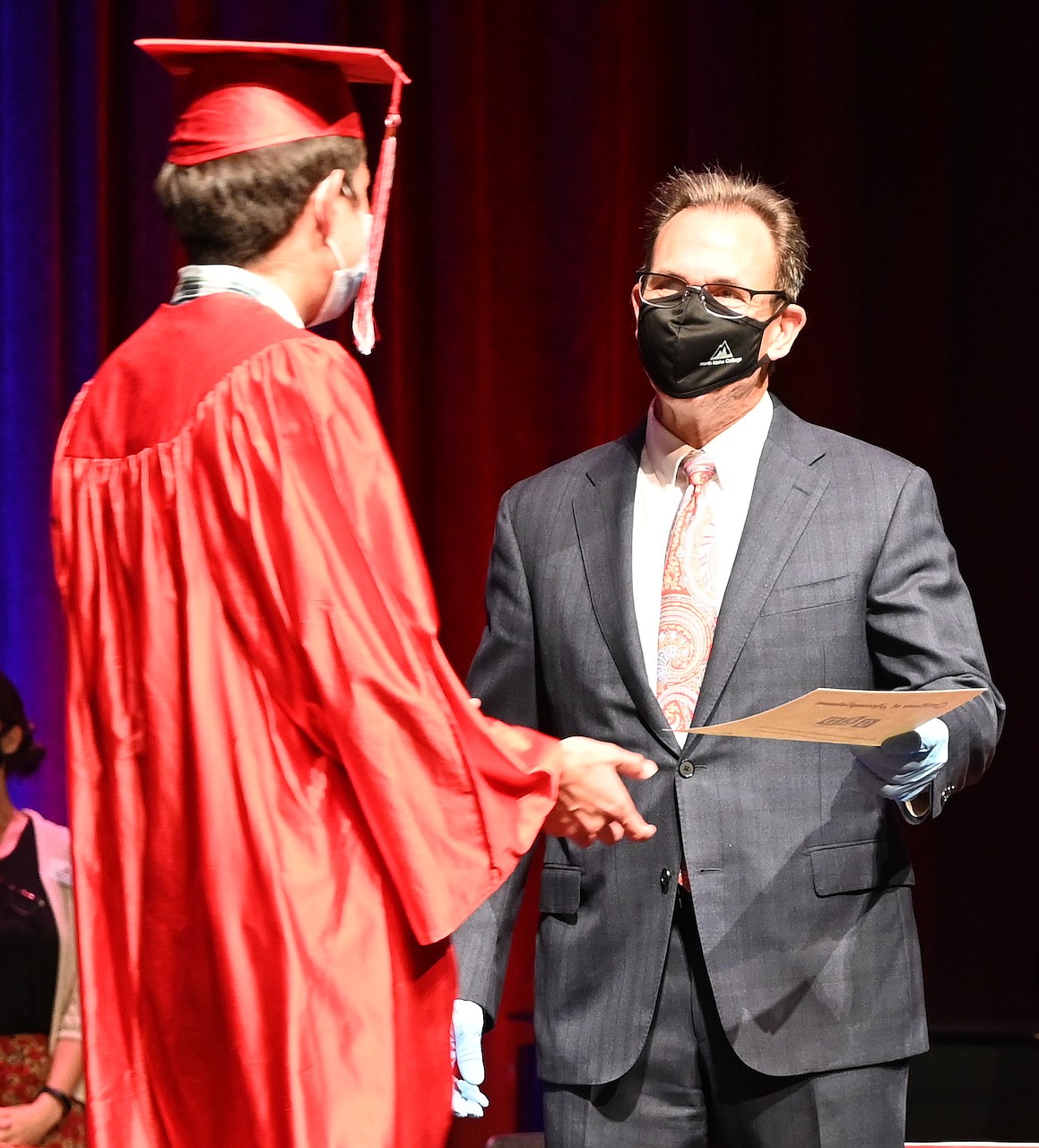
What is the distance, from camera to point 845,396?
3615 mm

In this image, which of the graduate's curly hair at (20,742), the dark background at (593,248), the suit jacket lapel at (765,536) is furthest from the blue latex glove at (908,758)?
the graduate's curly hair at (20,742)

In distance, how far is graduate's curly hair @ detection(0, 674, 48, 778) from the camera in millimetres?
3412

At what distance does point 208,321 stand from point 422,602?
0.36 metres

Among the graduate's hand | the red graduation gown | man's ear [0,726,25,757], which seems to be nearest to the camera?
the red graduation gown

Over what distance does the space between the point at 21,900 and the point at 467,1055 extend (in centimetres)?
155

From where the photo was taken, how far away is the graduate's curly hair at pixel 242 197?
163 cm

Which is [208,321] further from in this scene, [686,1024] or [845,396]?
[845,396]

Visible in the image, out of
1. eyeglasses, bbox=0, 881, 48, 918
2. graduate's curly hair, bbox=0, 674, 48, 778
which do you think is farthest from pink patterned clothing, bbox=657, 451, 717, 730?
graduate's curly hair, bbox=0, 674, 48, 778

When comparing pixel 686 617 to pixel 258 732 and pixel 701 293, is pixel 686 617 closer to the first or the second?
pixel 701 293

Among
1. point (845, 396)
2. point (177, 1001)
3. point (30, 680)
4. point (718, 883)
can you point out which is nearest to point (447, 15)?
point (845, 396)

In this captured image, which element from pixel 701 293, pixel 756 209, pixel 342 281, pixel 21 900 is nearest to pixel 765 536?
pixel 701 293

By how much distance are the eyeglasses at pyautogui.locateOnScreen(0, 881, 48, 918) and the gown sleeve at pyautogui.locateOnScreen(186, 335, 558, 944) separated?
1.95 m

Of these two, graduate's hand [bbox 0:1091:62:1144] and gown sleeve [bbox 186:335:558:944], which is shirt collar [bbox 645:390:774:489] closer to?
gown sleeve [bbox 186:335:558:944]

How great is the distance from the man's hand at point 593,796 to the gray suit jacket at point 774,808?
30cm
